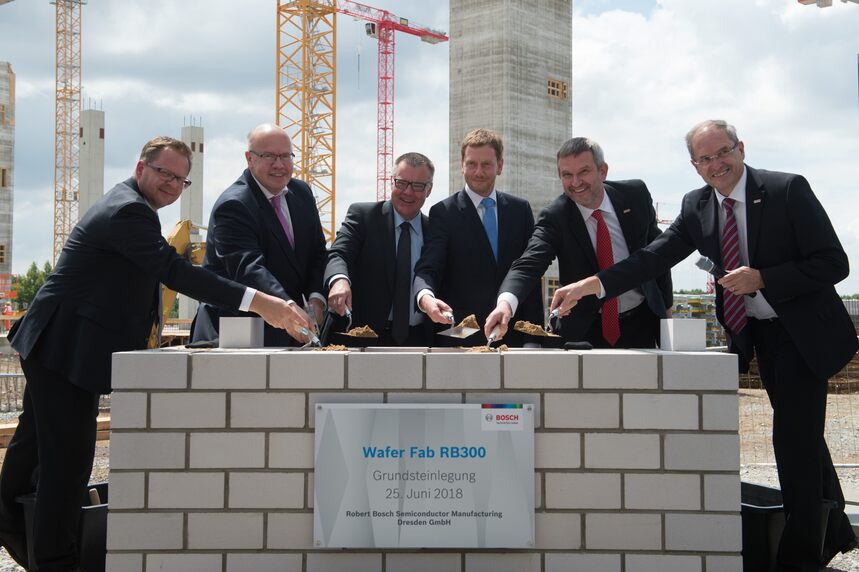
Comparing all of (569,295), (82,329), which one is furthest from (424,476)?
(82,329)

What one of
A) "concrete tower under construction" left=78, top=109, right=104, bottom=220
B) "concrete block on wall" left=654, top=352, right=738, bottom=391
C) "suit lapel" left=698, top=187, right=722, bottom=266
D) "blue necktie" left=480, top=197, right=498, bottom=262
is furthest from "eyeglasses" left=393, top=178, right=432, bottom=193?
"concrete tower under construction" left=78, top=109, right=104, bottom=220

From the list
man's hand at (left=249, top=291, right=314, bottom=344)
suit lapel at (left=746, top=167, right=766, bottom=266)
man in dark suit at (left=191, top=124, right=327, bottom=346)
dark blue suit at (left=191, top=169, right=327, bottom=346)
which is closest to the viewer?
man's hand at (left=249, top=291, right=314, bottom=344)

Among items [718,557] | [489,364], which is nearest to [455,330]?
[489,364]

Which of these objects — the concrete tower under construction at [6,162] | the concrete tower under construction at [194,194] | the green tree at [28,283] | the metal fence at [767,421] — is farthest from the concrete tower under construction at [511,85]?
the green tree at [28,283]

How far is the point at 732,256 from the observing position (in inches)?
132

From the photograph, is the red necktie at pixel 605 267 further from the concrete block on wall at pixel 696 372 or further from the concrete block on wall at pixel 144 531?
the concrete block on wall at pixel 144 531

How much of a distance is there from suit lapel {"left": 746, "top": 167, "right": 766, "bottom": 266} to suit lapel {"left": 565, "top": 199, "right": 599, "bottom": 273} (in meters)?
0.78

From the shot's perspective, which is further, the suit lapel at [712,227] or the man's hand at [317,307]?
the man's hand at [317,307]

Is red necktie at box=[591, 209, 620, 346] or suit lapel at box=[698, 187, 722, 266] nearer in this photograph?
suit lapel at box=[698, 187, 722, 266]

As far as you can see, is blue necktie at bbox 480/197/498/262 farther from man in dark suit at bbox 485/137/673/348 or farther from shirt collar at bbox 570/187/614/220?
shirt collar at bbox 570/187/614/220

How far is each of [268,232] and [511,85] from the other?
37.5 metres

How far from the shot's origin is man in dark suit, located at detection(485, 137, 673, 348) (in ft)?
12.6

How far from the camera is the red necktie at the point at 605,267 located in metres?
3.87

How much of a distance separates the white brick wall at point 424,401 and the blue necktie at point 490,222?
4.95 ft
